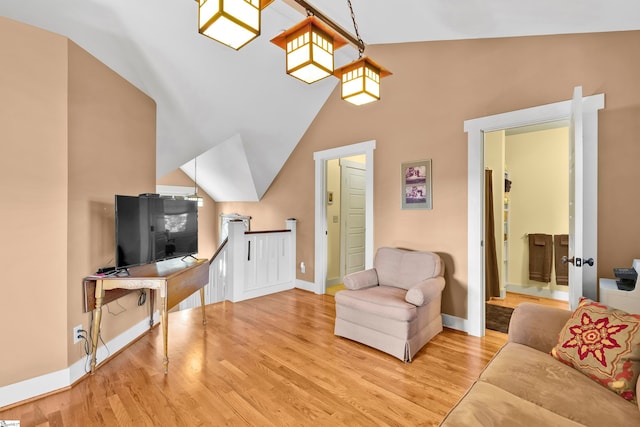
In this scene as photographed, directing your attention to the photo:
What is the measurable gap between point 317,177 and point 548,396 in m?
3.65

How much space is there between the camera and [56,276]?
2174 millimetres

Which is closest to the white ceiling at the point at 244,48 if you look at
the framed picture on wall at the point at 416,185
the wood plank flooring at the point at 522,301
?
the framed picture on wall at the point at 416,185

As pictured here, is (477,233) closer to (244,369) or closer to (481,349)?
(481,349)

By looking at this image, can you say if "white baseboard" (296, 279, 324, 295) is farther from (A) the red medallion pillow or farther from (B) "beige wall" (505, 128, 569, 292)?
(A) the red medallion pillow

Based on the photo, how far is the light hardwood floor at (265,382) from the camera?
1.86 meters

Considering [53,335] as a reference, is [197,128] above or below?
above

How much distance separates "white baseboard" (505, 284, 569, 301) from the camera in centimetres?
429

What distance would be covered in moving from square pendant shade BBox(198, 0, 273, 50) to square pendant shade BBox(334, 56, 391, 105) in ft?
2.39

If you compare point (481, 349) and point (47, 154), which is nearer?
point (47, 154)

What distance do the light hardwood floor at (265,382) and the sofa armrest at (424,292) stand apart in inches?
19.3

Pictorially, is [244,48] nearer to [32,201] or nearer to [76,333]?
[32,201]

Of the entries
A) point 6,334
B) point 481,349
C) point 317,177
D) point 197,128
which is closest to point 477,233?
point 481,349

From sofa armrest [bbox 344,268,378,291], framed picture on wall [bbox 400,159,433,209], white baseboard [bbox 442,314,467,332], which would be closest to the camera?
sofa armrest [bbox 344,268,378,291]

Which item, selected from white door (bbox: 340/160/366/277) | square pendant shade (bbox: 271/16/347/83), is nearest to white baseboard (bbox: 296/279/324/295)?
white door (bbox: 340/160/366/277)
